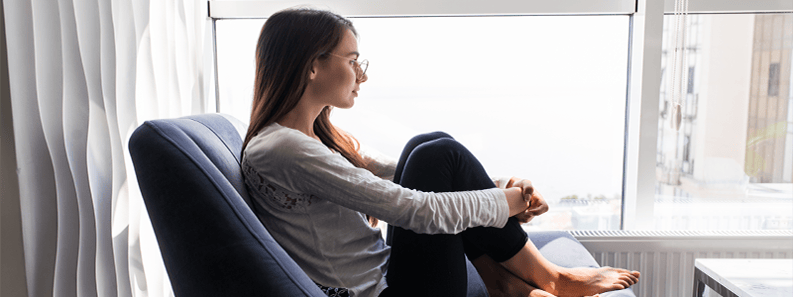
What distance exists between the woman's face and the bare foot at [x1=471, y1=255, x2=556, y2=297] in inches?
21.4

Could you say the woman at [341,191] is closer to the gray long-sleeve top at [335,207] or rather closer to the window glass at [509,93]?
the gray long-sleeve top at [335,207]

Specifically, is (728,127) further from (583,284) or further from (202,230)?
(202,230)

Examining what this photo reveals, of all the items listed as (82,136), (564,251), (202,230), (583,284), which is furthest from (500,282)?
(82,136)

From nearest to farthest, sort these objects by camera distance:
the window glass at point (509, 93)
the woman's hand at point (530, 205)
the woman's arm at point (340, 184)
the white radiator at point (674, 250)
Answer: the woman's arm at point (340, 184), the woman's hand at point (530, 205), the white radiator at point (674, 250), the window glass at point (509, 93)

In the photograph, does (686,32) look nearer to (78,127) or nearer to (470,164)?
(470,164)

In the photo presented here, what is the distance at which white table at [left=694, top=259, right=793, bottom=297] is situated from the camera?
1.11 meters

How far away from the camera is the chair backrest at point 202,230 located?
758 mm

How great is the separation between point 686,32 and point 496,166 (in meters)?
0.82

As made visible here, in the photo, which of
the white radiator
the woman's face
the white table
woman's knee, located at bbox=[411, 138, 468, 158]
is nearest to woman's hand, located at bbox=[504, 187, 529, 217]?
woman's knee, located at bbox=[411, 138, 468, 158]

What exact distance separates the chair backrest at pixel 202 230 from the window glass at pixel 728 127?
4.80 ft

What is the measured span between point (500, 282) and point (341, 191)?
52cm

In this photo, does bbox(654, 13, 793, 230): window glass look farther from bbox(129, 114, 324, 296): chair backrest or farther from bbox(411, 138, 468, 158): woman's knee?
bbox(129, 114, 324, 296): chair backrest

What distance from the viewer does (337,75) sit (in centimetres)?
98

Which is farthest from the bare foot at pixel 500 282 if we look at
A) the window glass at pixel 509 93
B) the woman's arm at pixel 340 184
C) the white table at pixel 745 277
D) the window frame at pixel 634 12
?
the window frame at pixel 634 12
